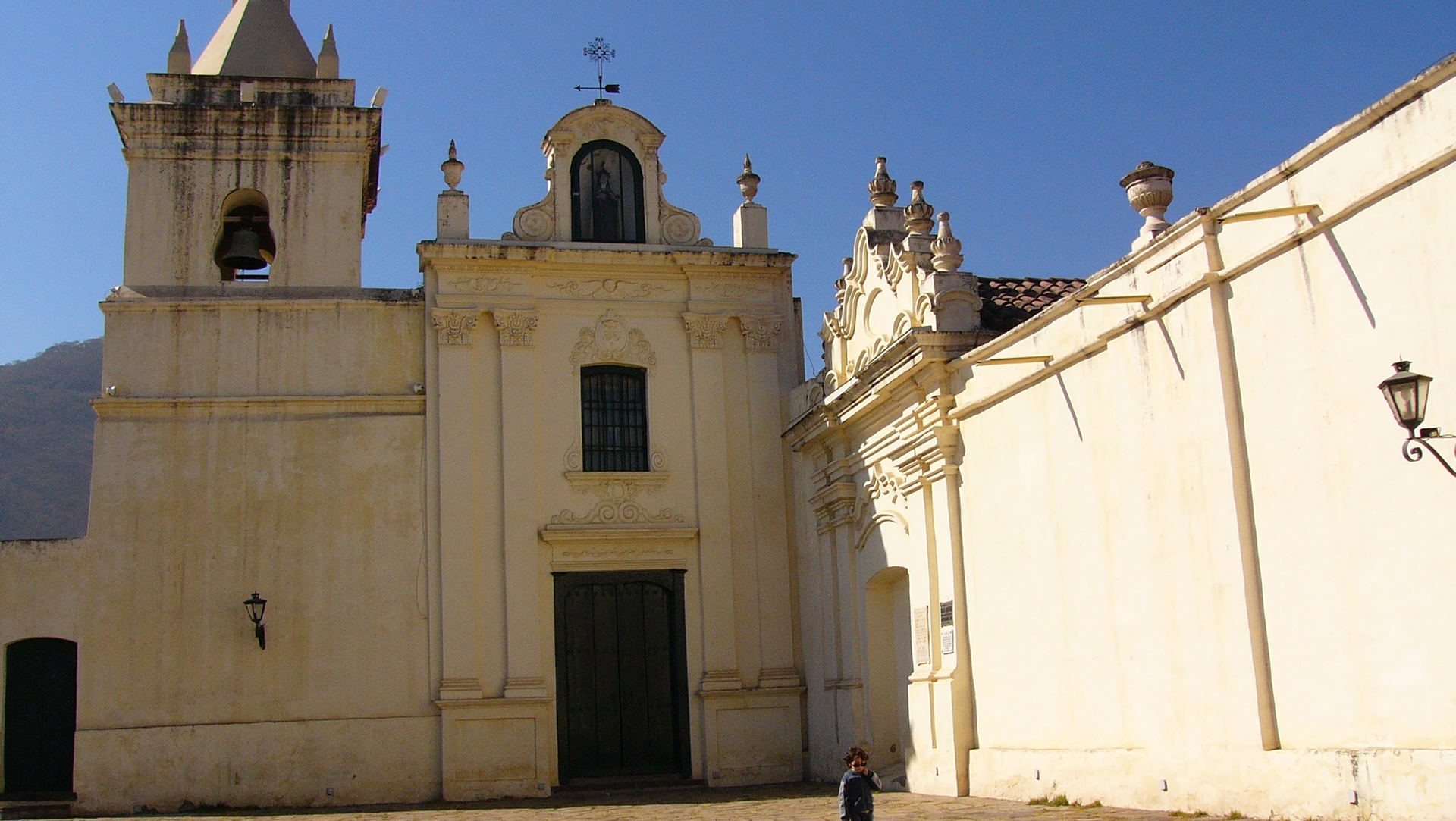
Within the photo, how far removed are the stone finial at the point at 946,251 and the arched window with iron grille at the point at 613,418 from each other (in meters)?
5.86

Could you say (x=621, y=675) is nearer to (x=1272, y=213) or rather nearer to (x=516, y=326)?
(x=516, y=326)

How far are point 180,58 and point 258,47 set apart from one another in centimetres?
113

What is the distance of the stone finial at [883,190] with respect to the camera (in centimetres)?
1728

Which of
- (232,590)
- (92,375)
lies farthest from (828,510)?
(92,375)

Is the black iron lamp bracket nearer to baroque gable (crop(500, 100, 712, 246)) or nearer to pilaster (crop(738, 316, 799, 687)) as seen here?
pilaster (crop(738, 316, 799, 687))

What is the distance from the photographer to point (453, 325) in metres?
19.0

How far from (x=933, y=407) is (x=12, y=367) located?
75053 mm

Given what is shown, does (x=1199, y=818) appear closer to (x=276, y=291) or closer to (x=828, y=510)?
(x=828, y=510)

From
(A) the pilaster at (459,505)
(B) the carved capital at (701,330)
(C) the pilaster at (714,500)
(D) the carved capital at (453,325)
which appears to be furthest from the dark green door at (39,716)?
(B) the carved capital at (701,330)

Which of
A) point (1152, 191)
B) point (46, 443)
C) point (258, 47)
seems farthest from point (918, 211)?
point (46, 443)

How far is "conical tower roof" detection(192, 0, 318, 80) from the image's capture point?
20.2 meters

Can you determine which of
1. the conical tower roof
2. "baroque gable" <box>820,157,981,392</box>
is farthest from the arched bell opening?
"baroque gable" <box>820,157,981,392</box>

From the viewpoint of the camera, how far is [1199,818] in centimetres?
1029

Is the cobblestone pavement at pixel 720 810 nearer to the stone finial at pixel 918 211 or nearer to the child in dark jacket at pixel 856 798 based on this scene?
the child in dark jacket at pixel 856 798
